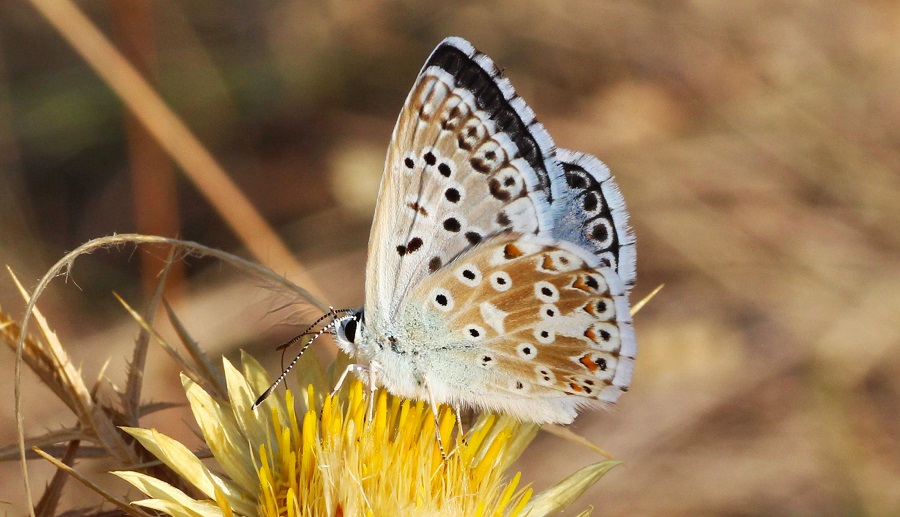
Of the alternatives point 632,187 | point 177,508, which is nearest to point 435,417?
point 177,508

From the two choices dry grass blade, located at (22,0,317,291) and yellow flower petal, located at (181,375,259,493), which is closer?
yellow flower petal, located at (181,375,259,493)

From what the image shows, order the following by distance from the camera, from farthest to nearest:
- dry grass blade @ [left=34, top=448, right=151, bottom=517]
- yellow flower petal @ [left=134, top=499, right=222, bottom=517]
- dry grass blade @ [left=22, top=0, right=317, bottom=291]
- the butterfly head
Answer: dry grass blade @ [left=22, top=0, right=317, bottom=291] → the butterfly head → yellow flower petal @ [left=134, top=499, right=222, bottom=517] → dry grass blade @ [left=34, top=448, right=151, bottom=517]

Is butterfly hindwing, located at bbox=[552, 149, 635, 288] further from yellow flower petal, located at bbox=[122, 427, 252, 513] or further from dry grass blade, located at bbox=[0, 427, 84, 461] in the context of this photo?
dry grass blade, located at bbox=[0, 427, 84, 461]

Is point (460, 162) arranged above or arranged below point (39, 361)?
above

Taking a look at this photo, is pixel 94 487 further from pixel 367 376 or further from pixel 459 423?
pixel 459 423

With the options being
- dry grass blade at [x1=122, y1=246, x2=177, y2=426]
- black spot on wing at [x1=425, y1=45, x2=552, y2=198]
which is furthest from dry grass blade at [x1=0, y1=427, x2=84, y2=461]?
black spot on wing at [x1=425, y1=45, x2=552, y2=198]

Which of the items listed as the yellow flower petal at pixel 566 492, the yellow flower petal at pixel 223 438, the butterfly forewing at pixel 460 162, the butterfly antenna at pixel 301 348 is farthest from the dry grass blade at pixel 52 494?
the yellow flower petal at pixel 566 492

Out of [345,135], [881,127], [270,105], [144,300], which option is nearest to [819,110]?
[881,127]

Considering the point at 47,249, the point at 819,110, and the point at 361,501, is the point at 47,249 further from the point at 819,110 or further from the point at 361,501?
the point at 819,110
